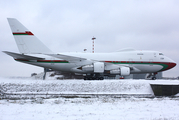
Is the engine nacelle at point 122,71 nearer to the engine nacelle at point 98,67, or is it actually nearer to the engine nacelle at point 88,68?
the engine nacelle at point 98,67

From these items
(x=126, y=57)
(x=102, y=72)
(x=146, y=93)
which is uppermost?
(x=126, y=57)

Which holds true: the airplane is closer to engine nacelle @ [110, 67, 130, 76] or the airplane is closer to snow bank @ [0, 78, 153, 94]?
engine nacelle @ [110, 67, 130, 76]

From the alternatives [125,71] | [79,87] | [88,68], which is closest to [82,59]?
[88,68]

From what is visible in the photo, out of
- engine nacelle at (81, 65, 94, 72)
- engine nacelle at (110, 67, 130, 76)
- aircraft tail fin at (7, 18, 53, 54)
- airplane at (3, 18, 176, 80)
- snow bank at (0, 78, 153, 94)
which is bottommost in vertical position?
snow bank at (0, 78, 153, 94)

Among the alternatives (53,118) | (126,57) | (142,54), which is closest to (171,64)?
(142,54)

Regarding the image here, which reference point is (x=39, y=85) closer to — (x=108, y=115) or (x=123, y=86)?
(x=123, y=86)

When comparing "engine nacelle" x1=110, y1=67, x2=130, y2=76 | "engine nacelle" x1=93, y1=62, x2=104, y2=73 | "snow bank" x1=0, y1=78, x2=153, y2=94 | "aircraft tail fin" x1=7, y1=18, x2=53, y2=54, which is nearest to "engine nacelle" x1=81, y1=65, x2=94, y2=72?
"engine nacelle" x1=93, y1=62, x2=104, y2=73

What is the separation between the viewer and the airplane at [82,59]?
21.0 metres

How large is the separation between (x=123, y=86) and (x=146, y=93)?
7.09ft

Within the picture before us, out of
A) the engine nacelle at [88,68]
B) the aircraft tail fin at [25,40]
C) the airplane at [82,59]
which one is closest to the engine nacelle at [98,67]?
the airplane at [82,59]

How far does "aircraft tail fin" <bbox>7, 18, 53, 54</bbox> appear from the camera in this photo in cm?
2094

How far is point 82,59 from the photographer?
70.9ft

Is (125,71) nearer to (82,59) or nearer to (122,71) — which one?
(122,71)

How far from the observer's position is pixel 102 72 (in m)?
21.3
